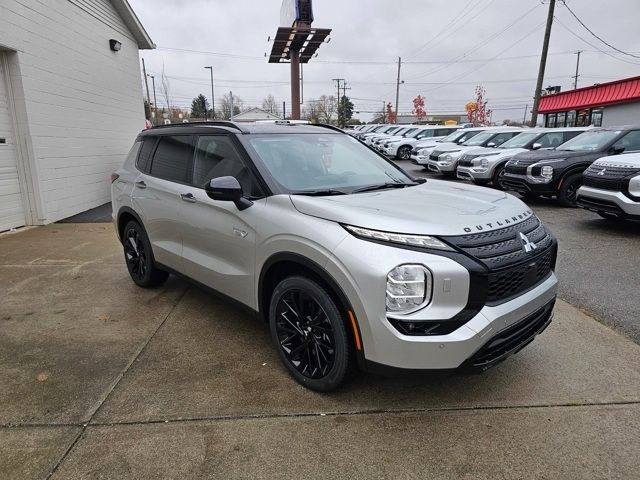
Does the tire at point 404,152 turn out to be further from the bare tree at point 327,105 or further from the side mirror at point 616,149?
the bare tree at point 327,105

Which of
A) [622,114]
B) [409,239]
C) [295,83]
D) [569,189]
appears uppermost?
[295,83]

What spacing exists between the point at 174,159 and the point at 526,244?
10.3 ft

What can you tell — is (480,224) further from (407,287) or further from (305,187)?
(305,187)

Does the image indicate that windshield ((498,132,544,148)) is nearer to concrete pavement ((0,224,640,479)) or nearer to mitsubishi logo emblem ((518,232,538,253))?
concrete pavement ((0,224,640,479))

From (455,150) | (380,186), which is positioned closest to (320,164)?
(380,186)

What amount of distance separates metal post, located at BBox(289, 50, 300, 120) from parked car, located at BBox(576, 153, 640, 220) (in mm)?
18000

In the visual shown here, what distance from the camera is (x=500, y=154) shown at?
39.6 ft

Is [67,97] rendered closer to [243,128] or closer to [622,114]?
[243,128]

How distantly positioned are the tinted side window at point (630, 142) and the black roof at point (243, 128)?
23.4 ft

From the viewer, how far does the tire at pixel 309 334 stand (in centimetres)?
278

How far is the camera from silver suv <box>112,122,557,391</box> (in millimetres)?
2494

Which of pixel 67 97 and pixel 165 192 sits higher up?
pixel 67 97

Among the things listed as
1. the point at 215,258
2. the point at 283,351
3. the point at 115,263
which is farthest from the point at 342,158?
the point at 115,263

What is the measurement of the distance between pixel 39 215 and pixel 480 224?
8.36m
